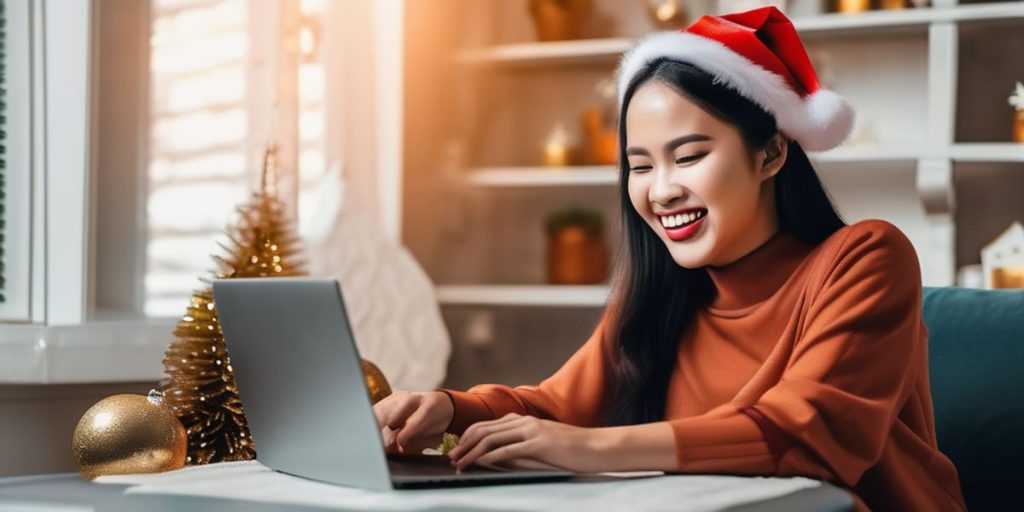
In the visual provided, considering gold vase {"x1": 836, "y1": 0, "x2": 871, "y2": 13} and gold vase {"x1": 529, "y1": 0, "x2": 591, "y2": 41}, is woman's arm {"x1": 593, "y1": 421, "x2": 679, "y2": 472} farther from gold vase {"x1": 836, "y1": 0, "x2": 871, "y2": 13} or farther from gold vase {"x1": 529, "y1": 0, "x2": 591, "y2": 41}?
gold vase {"x1": 529, "y1": 0, "x2": 591, "y2": 41}

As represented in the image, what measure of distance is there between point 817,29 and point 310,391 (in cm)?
229

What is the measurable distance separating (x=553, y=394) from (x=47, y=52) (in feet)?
3.13

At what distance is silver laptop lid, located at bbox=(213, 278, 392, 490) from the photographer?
0.93 metres

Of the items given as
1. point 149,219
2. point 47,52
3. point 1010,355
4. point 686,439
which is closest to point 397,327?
point 149,219

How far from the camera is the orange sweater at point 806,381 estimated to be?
108cm

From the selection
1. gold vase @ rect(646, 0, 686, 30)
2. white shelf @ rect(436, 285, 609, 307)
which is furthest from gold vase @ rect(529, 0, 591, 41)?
white shelf @ rect(436, 285, 609, 307)

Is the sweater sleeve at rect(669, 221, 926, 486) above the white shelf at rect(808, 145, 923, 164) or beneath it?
beneath

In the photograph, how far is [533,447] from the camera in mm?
1029

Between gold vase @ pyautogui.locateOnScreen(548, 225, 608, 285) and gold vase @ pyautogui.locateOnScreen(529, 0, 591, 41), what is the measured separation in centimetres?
52

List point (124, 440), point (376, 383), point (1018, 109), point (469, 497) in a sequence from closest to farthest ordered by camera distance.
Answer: point (469, 497), point (124, 440), point (376, 383), point (1018, 109)

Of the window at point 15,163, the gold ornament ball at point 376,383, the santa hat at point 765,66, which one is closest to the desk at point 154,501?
the santa hat at point 765,66

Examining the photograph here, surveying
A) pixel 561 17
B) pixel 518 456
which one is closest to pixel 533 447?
pixel 518 456

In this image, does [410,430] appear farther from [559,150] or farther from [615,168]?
[559,150]

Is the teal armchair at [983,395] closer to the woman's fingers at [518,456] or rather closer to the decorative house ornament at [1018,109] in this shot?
the woman's fingers at [518,456]
